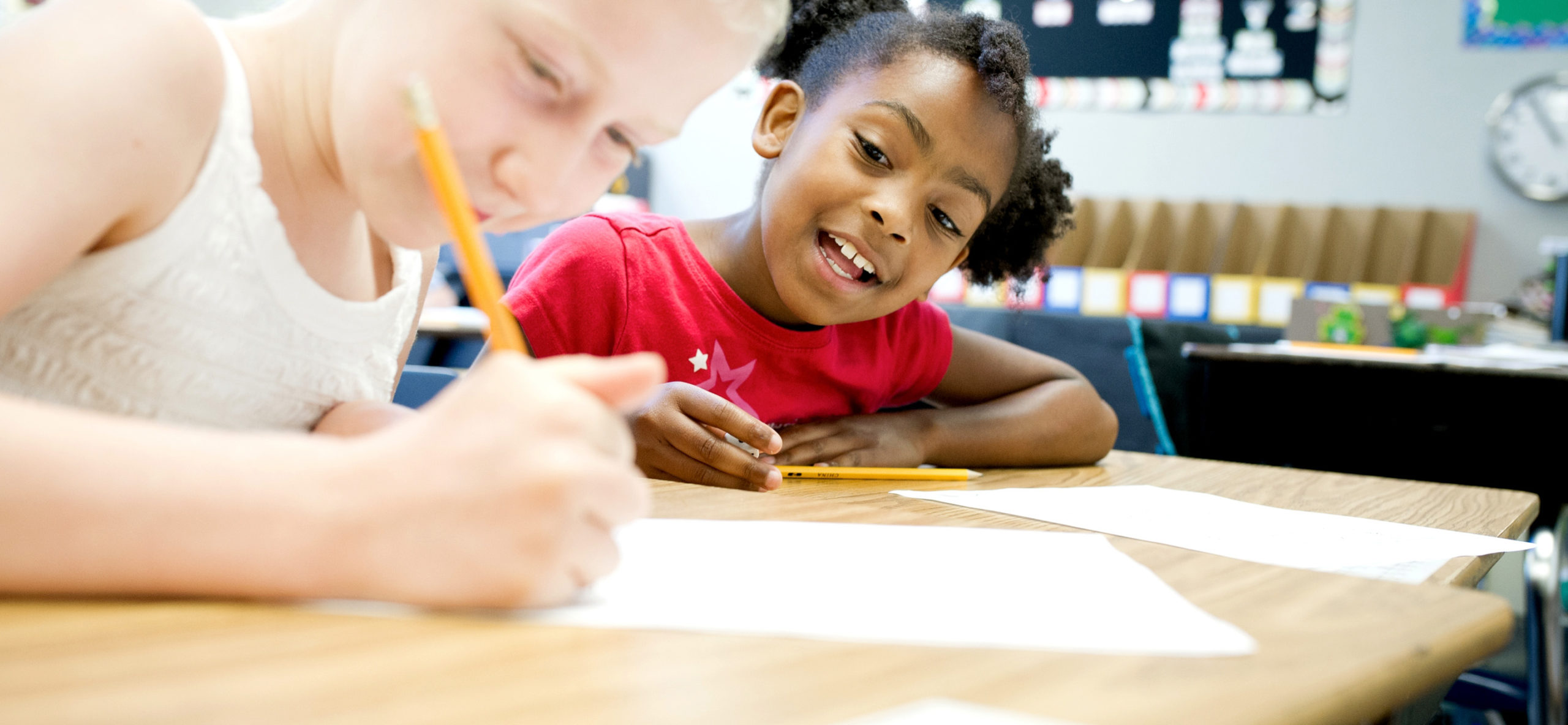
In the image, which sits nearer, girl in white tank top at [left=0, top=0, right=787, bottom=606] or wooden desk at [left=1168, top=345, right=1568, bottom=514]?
girl in white tank top at [left=0, top=0, right=787, bottom=606]

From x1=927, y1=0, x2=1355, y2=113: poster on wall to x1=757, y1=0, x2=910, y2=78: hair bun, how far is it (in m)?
4.17

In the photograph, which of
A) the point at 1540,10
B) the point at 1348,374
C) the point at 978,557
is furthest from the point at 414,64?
the point at 1540,10

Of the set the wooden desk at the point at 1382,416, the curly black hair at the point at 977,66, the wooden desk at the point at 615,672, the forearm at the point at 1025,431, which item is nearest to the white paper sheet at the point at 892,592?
the wooden desk at the point at 615,672

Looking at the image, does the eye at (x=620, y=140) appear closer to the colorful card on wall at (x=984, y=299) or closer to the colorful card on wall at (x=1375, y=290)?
the colorful card on wall at (x=984, y=299)

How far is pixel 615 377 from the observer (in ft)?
1.23

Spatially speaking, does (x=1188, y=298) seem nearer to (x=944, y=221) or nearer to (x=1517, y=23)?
(x=1517, y=23)

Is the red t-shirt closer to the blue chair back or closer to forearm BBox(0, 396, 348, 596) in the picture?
the blue chair back

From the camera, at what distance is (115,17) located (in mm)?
465

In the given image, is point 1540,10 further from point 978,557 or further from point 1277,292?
point 978,557

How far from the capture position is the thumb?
0.37 meters

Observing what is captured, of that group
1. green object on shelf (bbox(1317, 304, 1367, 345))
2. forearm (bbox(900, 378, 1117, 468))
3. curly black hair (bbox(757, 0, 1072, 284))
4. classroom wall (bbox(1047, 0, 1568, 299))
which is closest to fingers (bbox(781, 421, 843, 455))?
forearm (bbox(900, 378, 1117, 468))

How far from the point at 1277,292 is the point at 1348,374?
3.35 meters

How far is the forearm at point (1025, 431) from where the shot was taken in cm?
112

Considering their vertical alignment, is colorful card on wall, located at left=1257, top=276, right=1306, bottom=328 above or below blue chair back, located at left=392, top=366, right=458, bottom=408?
below
